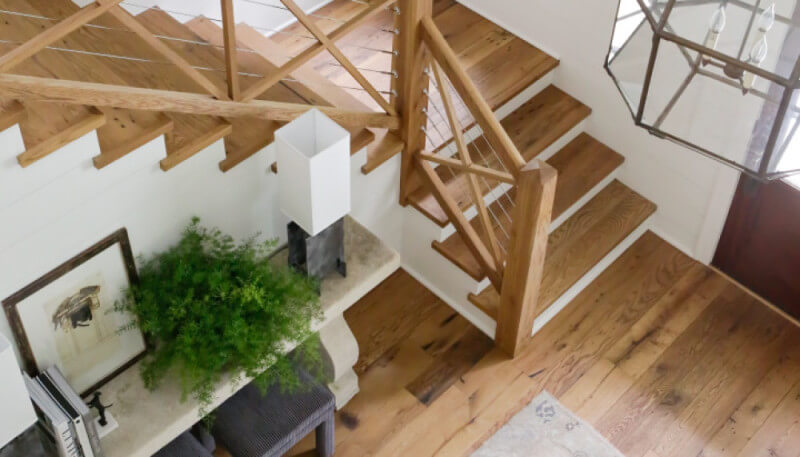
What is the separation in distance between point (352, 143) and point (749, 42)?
1.87 m

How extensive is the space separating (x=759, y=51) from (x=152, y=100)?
5.40 ft

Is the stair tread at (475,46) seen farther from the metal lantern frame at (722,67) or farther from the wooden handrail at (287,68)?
the metal lantern frame at (722,67)

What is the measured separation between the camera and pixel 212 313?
2.82m

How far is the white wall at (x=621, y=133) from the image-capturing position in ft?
12.9

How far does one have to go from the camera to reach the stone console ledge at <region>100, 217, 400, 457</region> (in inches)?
110

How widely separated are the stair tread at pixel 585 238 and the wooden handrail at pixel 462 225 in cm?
21

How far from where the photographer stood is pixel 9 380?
2.22 metres

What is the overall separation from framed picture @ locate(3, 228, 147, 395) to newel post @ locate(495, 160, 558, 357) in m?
1.24

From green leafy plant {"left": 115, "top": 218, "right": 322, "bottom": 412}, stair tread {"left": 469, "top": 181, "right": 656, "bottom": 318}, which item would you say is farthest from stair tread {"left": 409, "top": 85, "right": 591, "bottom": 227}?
green leafy plant {"left": 115, "top": 218, "right": 322, "bottom": 412}

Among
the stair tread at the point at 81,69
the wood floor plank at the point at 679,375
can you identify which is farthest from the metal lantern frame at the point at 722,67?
the wood floor plank at the point at 679,375

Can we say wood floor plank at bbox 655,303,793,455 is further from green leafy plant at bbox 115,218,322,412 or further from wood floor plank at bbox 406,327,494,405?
green leafy plant at bbox 115,218,322,412

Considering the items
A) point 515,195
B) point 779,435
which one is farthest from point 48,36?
point 779,435

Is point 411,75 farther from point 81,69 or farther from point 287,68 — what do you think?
point 81,69

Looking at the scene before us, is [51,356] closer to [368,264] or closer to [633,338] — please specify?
[368,264]
